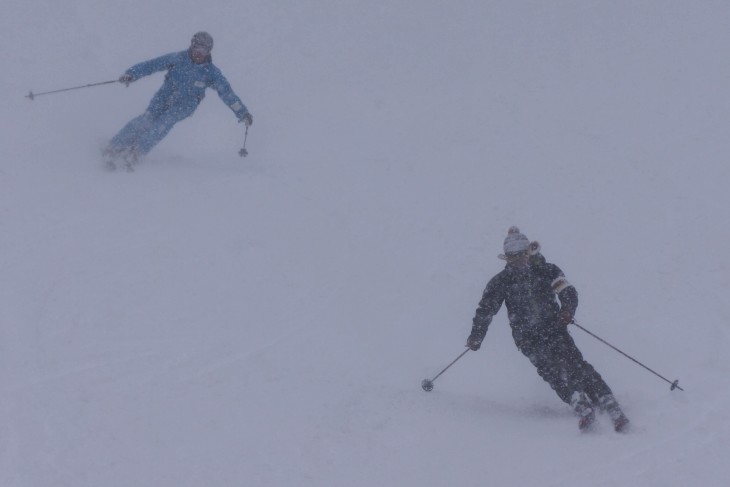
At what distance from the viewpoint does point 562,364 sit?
643 centimetres

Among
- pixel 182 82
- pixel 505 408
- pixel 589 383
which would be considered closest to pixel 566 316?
pixel 589 383

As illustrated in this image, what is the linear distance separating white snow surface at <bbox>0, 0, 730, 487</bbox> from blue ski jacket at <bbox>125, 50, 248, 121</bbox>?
0.87 meters

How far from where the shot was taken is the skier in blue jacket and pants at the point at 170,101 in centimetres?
963

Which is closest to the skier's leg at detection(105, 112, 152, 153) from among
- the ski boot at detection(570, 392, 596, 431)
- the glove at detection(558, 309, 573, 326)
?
the glove at detection(558, 309, 573, 326)

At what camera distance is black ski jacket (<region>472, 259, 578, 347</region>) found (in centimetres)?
660

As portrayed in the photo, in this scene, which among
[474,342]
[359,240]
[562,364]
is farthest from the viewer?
[359,240]

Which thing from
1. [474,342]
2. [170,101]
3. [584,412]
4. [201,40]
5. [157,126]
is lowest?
[584,412]

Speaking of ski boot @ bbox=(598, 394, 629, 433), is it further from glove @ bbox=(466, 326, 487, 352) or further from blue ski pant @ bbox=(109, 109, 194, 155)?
blue ski pant @ bbox=(109, 109, 194, 155)

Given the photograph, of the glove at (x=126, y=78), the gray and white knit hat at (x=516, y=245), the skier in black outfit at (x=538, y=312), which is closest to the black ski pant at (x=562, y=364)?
the skier in black outfit at (x=538, y=312)

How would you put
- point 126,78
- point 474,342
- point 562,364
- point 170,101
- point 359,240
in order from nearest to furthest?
point 562,364 → point 474,342 → point 359,240 → point 126,78 → point 170,101

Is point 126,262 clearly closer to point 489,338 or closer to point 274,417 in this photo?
point 274,417

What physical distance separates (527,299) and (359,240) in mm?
3071

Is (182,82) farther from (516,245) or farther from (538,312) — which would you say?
(538,312)

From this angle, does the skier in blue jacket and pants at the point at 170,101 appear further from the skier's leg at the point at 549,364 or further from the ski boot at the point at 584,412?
the ski boot at the point at 584,412
